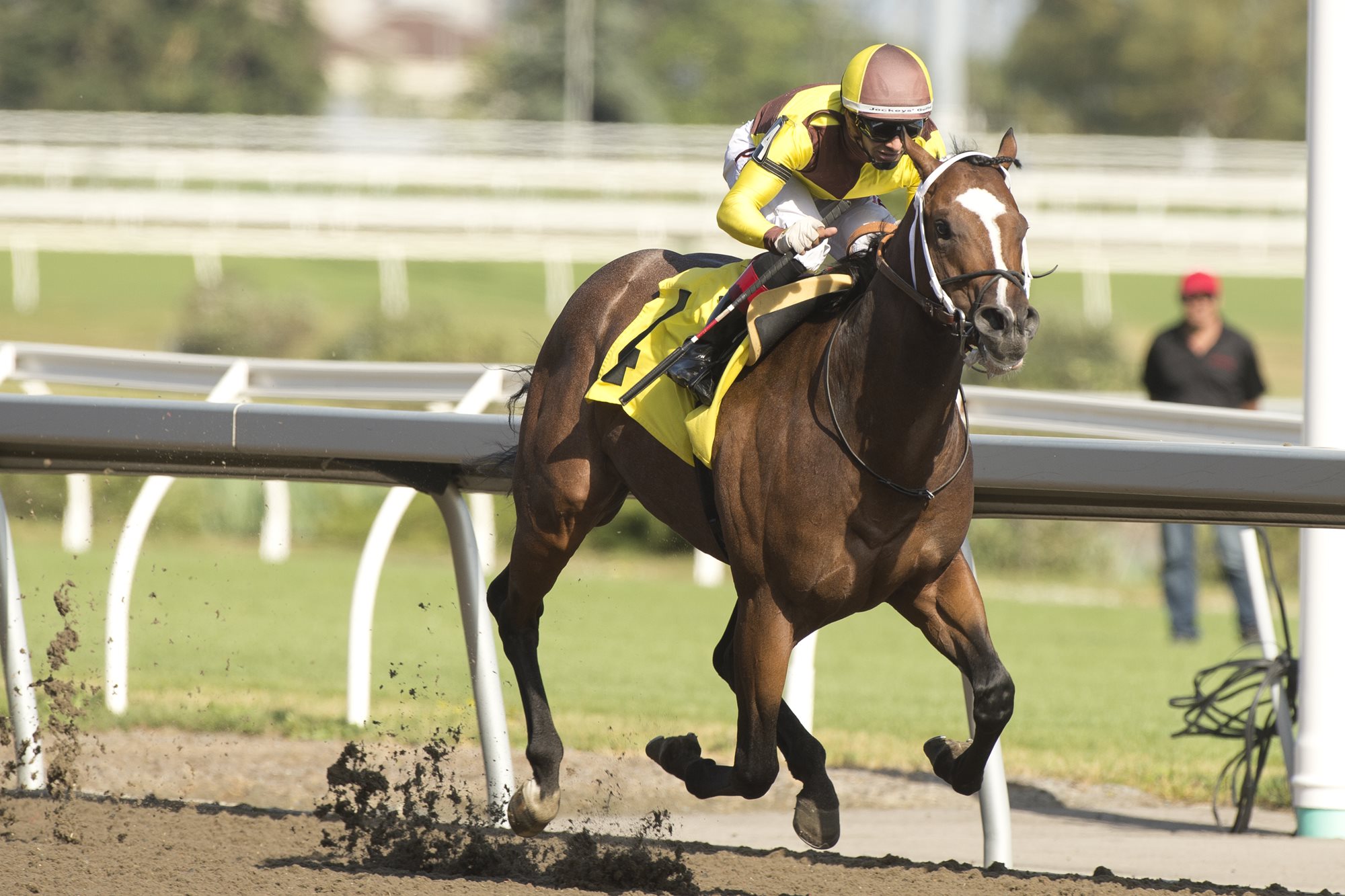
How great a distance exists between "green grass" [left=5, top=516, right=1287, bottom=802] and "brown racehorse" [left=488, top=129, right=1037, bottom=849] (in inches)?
59.7

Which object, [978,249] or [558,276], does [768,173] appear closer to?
[978,249]

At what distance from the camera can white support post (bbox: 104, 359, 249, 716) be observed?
6.32 meters

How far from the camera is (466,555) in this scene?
519 centimetres

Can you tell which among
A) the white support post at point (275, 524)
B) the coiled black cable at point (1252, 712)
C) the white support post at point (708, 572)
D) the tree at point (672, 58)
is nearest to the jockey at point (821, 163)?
the coiled black cable at point (1252, 712)

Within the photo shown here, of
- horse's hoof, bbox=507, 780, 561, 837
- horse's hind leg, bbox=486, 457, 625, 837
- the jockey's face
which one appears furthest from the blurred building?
the jockey's face

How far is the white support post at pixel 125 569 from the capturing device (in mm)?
6320

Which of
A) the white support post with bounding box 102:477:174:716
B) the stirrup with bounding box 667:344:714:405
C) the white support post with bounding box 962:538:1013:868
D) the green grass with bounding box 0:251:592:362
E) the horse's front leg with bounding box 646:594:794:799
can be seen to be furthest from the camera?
the green grass with bounding box 0:251:592:362

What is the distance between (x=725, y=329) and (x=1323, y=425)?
82.6 inches

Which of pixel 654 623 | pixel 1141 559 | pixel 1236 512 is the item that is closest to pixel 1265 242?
pixel 1141 559

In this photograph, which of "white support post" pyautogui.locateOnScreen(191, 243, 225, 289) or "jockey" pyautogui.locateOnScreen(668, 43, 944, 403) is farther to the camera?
"white support post" pyautogui.locateOnScreen(191, 243, 225, 289)

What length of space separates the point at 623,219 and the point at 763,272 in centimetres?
2098

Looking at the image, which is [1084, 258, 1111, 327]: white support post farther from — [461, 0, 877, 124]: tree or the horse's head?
the horse's head

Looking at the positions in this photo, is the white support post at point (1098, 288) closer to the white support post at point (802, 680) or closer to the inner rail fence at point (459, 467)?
the white support post at point (802, 680)

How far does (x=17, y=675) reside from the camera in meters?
5.50
